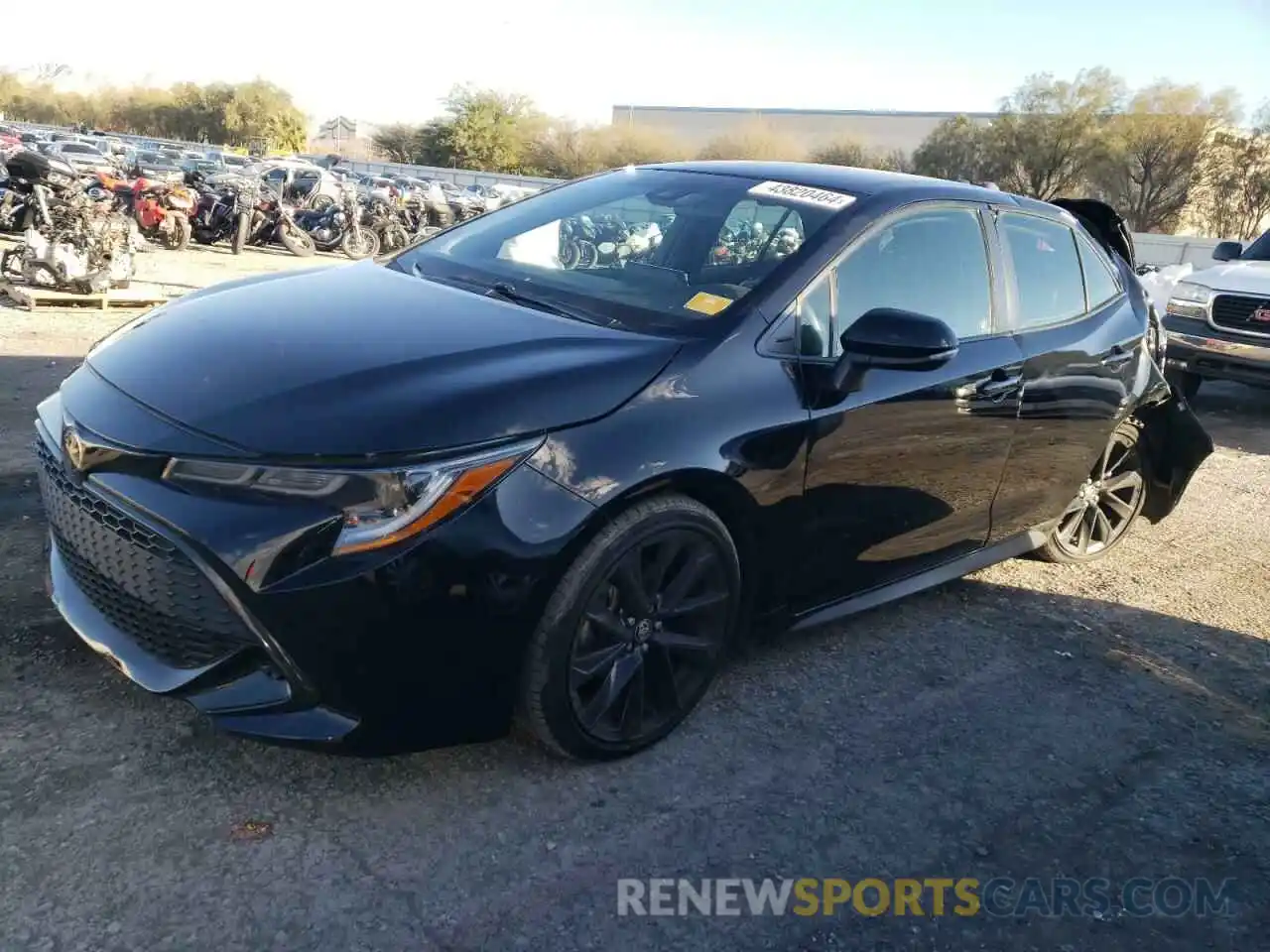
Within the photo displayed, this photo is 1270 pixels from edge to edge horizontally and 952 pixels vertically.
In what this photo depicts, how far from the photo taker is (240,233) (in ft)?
51.0

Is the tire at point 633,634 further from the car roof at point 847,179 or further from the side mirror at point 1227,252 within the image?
the side mirror at point 1227,252

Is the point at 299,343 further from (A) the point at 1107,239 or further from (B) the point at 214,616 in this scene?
(A) the point at 1107,239

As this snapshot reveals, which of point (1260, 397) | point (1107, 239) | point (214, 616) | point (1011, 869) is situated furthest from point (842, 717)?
point (1260, 397)

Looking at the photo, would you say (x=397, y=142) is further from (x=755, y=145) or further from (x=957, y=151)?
(x=957, y=151)

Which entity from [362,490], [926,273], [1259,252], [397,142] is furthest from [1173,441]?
[397,142]

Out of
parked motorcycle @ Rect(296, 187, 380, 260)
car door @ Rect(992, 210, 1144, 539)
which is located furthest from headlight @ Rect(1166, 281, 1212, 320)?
parked motorcycle @ Rect(296, 187, 380, 260)

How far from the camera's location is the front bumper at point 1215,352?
8.45 metres

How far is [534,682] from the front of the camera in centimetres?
256

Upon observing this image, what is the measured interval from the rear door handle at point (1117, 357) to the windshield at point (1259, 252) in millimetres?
6537

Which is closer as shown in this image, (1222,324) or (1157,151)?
(1222,324)

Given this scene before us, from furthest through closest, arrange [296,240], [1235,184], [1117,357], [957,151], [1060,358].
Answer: [957,151] → [1235,184] → [296,240] → [1117,357] → [1060,358]

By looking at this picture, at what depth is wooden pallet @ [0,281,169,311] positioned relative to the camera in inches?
358

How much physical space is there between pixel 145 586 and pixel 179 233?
14491 mm

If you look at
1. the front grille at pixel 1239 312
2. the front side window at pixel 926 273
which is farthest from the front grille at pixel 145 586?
the front grille at pixel 1239 312
